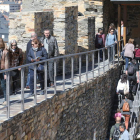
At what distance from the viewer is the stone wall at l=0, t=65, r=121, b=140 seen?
8.34 metres

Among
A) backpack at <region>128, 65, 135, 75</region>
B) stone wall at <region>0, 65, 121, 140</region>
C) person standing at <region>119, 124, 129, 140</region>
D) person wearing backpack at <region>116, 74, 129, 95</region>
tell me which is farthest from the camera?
backpack at <region>128, 65, 135, 75</region>

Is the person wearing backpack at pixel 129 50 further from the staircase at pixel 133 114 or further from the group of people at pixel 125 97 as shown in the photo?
the staircase at pixel 133 114

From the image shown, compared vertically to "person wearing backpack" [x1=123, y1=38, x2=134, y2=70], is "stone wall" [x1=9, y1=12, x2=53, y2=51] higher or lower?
higher

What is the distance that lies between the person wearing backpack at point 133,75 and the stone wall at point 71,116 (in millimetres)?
616

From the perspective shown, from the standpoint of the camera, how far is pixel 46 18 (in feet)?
43.2

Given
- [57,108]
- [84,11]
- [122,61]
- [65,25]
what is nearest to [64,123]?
[57,108]

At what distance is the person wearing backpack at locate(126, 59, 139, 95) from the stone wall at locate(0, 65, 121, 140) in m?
0.62

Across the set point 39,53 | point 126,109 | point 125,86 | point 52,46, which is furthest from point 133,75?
point 39,53

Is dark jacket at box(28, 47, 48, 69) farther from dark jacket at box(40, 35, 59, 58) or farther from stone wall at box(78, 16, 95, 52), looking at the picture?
stone wall at box(78, 16, 95, 52)

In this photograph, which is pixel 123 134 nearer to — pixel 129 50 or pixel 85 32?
pixel 129 50

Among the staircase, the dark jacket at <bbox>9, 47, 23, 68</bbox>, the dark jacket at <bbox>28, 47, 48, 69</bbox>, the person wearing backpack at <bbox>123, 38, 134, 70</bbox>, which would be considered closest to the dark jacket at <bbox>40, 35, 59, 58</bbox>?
the dark jacket at <bbox>28, 47, 48, 69</bbox>

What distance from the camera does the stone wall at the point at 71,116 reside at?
8.34 metres

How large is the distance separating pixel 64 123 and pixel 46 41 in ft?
Result: 7.14

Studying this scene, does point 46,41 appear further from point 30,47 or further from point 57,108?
point 57,108
